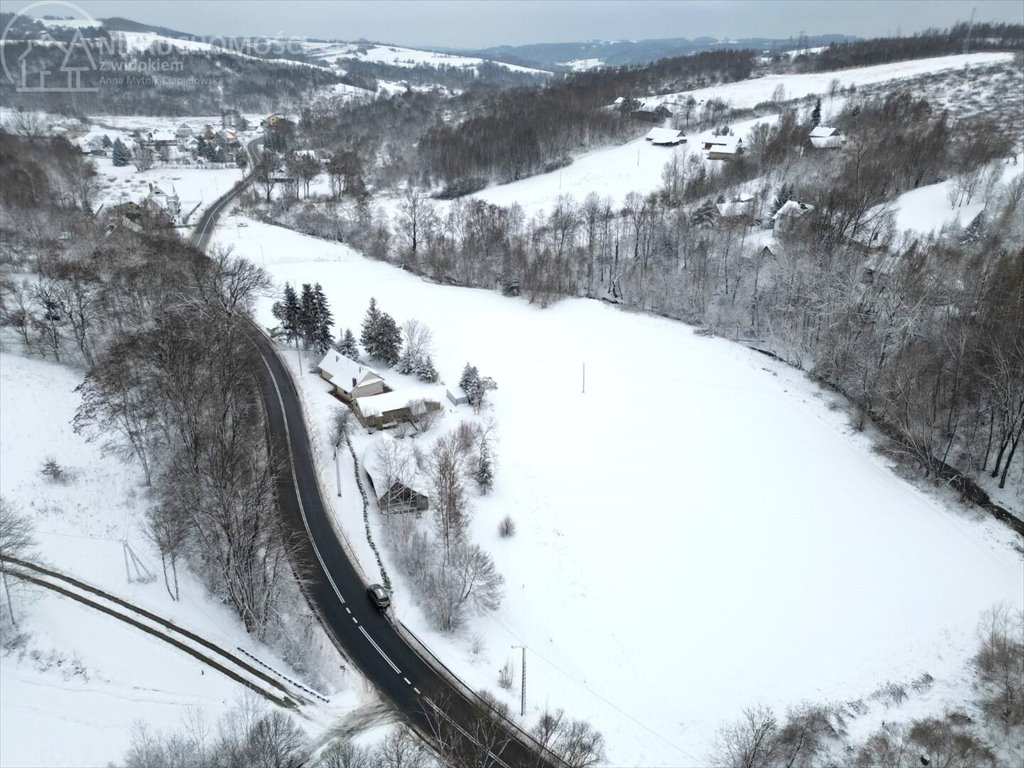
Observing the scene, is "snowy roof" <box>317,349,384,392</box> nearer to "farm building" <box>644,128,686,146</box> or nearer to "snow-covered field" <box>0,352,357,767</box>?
"snow-covered field" <box>0,352,357,767</box>

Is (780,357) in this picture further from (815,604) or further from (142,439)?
(142,439)

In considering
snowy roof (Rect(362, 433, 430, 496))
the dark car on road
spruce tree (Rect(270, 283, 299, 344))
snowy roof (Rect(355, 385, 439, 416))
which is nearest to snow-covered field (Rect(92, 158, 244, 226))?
spruce tree (Rect(270, 283, 299, 344))

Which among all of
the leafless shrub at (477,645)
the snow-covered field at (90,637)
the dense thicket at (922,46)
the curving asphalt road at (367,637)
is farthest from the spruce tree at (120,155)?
the dense thicket at (922,46)

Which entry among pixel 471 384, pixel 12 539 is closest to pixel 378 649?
pixel 12 539

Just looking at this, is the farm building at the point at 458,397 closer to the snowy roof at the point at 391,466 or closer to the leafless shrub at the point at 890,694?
the snowy roof at the point at 391,466

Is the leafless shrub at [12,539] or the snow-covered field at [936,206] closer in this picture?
the leafless shrub at [12,539]

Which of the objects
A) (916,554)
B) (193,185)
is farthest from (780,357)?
(193,185)
